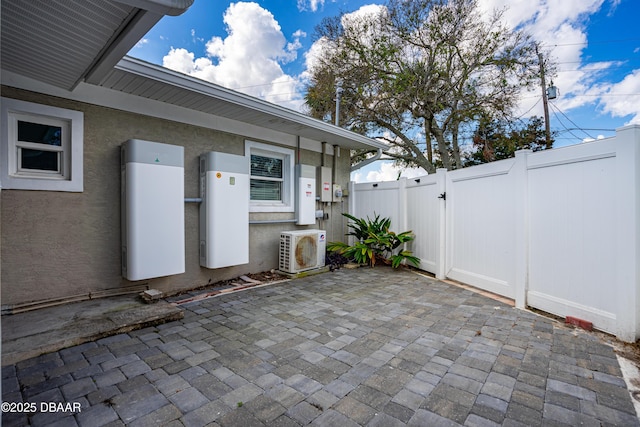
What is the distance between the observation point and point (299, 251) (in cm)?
521

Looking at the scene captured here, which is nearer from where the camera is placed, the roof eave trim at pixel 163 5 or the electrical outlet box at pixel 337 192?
the roof eave trim at pixel 163 5

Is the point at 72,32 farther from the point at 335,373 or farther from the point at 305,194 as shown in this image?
the point at 305,194

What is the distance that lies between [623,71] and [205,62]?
11.9m

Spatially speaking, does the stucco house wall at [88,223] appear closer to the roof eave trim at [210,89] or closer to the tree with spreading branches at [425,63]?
the roof eave trim at [210,89]

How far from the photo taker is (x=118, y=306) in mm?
3295

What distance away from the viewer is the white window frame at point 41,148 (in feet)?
9.82

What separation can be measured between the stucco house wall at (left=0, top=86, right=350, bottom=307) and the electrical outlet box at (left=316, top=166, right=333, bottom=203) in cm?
231

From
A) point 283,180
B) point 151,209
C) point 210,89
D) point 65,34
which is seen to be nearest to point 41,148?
point 151,209

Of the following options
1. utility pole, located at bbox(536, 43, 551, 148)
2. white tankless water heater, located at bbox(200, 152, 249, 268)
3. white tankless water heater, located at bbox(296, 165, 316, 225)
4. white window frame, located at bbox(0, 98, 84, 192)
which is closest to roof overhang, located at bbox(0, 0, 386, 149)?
white window frame, located at bbox(0, 98, 84, 192)

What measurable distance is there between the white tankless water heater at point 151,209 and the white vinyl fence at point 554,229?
13.1ft

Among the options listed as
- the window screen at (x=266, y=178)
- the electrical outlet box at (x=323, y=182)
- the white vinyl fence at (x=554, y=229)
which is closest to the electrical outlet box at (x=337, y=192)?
the electrical outlet box at (x=323, y=182)

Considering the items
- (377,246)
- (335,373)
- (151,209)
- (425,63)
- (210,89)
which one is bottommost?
(335,373)

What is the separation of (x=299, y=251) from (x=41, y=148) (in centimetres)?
356

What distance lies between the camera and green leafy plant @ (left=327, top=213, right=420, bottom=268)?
581 centimetres
